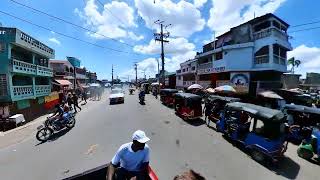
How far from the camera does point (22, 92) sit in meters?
20.0

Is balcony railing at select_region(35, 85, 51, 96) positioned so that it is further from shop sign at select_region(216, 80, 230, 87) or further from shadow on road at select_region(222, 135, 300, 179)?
shop sign at select_region(216, 80, 230, 87)

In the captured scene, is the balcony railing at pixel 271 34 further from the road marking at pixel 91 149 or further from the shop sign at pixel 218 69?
the road marking at pixel 91 149

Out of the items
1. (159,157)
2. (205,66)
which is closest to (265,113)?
(159,157)

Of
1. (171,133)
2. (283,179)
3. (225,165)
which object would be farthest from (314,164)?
(171,133)

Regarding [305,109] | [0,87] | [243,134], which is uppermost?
[0,87]

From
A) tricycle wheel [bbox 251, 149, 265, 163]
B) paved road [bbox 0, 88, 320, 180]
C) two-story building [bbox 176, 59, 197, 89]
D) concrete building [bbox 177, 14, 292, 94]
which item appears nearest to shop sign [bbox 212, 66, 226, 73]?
concrete building [bbox 177, 14, 292, 94]

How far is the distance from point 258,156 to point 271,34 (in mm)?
20072

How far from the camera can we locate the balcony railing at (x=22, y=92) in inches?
722

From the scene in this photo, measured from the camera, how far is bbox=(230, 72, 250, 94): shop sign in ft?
87.5

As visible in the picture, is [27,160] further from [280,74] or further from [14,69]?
[280,74]

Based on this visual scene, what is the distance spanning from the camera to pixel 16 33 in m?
18.2

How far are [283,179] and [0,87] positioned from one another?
62.4 ft

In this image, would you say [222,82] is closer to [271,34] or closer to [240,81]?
[240,81]

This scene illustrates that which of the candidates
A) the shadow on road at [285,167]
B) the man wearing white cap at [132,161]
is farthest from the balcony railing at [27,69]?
the shadow on road at [285,167]
